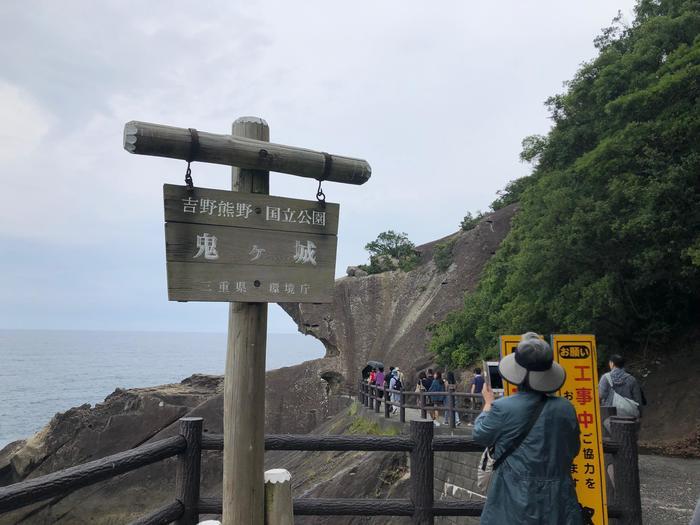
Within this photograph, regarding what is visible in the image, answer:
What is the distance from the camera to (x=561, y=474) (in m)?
2.70

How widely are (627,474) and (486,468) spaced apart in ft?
4.87

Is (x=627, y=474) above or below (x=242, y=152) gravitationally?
below

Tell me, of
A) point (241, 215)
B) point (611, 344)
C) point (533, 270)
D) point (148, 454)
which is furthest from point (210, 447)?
point (611, 344)

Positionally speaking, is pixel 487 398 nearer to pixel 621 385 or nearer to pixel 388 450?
pixel 388 450

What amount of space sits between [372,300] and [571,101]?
16814mm

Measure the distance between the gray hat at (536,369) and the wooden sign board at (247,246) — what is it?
110 centimetres

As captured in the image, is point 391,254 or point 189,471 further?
point 391,254

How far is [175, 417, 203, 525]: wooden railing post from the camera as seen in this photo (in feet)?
11.4

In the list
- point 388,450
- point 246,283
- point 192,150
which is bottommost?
point 388,450

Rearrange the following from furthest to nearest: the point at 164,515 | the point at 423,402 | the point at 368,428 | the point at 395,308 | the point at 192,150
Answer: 1. the point at 395,308
2. the point at 368,428
3. the point at 423,402
4. the point at 164,515
5. the point at 192,150

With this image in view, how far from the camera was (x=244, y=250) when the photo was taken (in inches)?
119

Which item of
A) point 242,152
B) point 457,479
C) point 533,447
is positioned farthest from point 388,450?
point 457,479

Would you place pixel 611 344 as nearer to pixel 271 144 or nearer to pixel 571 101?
pixel 571 101

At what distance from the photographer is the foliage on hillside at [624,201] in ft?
41.4
